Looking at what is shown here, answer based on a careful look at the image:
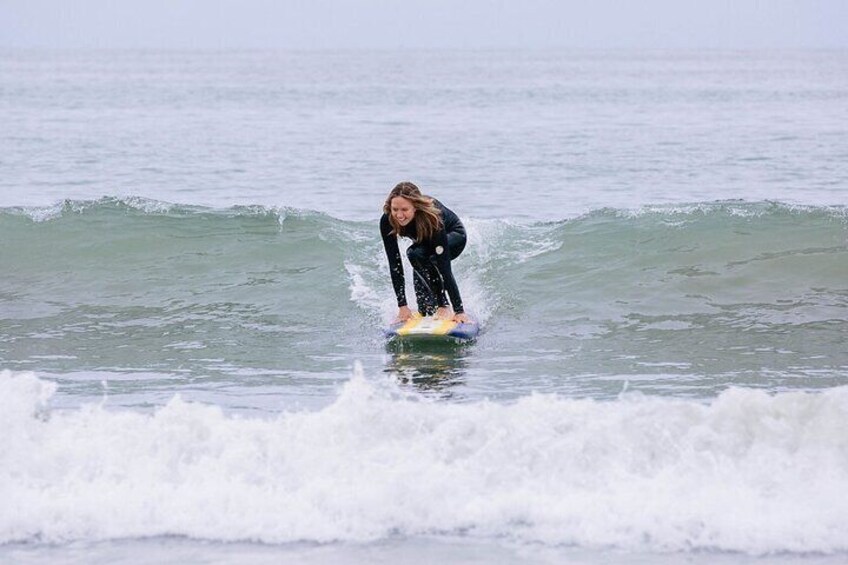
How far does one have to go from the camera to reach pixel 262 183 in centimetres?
2439

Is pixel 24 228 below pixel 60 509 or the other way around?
the other way around

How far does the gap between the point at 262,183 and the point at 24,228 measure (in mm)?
8959

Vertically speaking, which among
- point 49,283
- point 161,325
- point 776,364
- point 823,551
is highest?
point 49,283

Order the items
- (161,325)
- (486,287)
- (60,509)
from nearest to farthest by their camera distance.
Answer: (60,509)
(161,325)
(486,287)

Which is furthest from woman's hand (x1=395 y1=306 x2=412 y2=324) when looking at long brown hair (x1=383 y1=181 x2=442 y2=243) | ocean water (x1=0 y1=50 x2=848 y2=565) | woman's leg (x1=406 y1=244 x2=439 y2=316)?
long brown hair (x1=383 y1=181 x2=442 y2=243)

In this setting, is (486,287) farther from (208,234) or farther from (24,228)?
(24,228)

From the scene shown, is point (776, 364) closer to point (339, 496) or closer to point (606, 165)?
point (339, 496)

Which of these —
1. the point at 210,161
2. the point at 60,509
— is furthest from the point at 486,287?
the point at 210,161

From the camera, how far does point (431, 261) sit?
1034 cm

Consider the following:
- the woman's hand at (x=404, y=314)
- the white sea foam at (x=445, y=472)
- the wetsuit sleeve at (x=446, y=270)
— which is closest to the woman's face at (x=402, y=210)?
the wetsuit sleeve at (x=446, y=270)

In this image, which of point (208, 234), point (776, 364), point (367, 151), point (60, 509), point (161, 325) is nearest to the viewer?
point (60, 509)

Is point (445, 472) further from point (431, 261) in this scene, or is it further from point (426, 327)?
point (431, 261)

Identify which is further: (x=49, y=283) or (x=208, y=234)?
(x=208, y=234)

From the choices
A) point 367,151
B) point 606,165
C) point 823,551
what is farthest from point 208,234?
point 367,151
